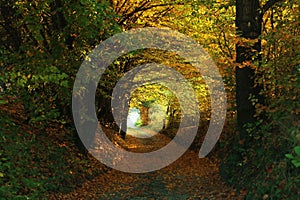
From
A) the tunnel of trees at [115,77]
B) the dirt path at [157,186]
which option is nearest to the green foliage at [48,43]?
the tunnel of trees at [115,77]

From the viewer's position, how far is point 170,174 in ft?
43.0

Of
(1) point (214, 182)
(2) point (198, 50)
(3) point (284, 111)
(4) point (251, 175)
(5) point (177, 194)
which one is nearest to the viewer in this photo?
(3) point (284, 111)

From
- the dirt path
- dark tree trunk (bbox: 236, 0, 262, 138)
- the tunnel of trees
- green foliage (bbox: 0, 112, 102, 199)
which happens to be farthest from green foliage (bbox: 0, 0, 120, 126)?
dark tree trunk (bbox: 236, 0, 262, 138)

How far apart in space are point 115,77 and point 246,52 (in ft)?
25.2

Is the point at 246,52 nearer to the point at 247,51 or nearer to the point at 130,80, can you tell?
the point at 247,51

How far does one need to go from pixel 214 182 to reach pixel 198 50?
702 centimetres

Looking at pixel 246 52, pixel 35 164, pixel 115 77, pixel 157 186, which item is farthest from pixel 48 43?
pixel 246 52

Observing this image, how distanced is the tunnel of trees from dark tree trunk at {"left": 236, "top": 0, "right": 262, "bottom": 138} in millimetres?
28

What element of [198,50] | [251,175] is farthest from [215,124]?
[251,175]

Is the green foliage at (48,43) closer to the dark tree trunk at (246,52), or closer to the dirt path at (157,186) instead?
the dirt path at (157,186)

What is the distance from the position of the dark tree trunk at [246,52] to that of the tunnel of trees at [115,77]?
3cm

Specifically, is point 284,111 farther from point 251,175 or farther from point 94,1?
point 94,1

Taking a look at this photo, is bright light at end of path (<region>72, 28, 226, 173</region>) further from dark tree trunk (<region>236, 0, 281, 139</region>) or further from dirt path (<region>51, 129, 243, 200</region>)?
dark tree trunk (<region>236, 0, 281, 139</region>)

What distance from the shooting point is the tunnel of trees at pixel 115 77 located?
725cm
